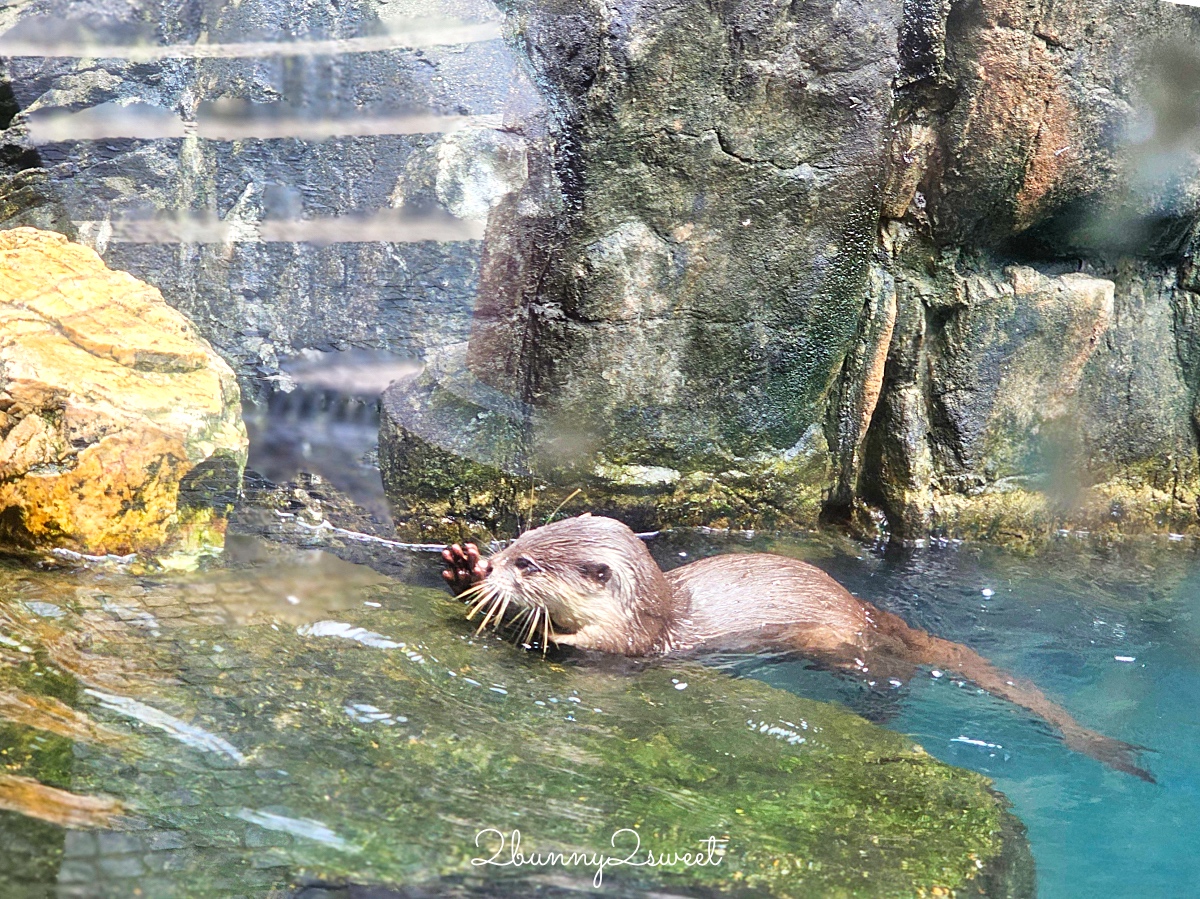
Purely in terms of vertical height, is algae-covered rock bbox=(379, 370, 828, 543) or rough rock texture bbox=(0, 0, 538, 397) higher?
rough rock texture bbox=(0, 0, 538, 397)

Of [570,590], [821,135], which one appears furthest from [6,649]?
[821,135]

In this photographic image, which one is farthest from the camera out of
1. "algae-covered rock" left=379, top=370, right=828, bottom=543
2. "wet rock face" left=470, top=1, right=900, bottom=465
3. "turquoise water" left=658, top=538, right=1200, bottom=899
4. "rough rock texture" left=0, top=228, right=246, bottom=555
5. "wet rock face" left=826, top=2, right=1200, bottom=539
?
"wet rock face" left=826, top=2, right=1200, bottom=539

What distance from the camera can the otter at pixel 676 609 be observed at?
3480 mm

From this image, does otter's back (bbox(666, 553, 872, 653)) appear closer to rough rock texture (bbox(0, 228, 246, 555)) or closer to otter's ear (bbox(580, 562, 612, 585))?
otter's ear (bbox(580, 562, 612, 585))

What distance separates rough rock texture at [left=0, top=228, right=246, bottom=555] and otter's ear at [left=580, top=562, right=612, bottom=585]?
123cm

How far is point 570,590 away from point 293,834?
59.2 inches

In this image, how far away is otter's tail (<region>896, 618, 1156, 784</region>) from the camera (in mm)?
3205

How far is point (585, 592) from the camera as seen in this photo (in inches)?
137

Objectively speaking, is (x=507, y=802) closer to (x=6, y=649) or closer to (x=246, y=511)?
(x=6, y=649)

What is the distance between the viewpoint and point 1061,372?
15.5 feet

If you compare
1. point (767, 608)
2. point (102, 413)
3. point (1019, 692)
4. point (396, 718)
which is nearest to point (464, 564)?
point (396, 718)

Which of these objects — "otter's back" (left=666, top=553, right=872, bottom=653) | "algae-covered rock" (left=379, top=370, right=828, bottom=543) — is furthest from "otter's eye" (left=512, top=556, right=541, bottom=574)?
"algae-covered rock" (left=379, top=370, right=828, bottom=543)

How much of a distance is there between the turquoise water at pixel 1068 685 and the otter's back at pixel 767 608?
0.10 metres

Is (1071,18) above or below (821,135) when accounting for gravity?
above
